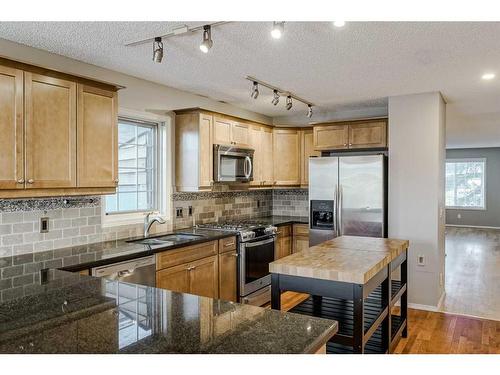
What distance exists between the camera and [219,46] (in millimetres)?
2932

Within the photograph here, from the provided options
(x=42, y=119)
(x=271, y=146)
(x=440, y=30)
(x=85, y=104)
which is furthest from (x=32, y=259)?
(x=271, y=146)

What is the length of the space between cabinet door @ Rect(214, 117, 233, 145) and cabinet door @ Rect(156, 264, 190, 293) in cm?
162

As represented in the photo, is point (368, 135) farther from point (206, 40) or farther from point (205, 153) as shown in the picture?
point (206, 40)

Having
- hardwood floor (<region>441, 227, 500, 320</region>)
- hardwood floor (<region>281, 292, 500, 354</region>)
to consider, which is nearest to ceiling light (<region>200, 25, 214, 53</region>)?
hardwood floor (<region>281, 292, 500, 354</region>)

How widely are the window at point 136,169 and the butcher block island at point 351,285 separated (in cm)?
192

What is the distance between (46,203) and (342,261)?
226cm

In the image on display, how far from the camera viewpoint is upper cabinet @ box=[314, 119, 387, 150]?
196 inches

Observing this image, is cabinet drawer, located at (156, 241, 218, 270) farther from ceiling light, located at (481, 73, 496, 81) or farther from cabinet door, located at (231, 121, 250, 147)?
ceiling light, located at (481, 73, 496, 81)

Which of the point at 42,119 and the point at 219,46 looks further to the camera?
the point at 219,46

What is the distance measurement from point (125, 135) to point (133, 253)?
145 centimetres

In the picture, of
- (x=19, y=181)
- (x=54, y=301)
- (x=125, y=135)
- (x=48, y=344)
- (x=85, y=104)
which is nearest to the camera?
(x=48, y=344)

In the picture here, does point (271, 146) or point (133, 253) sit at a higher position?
point (271, 146)
